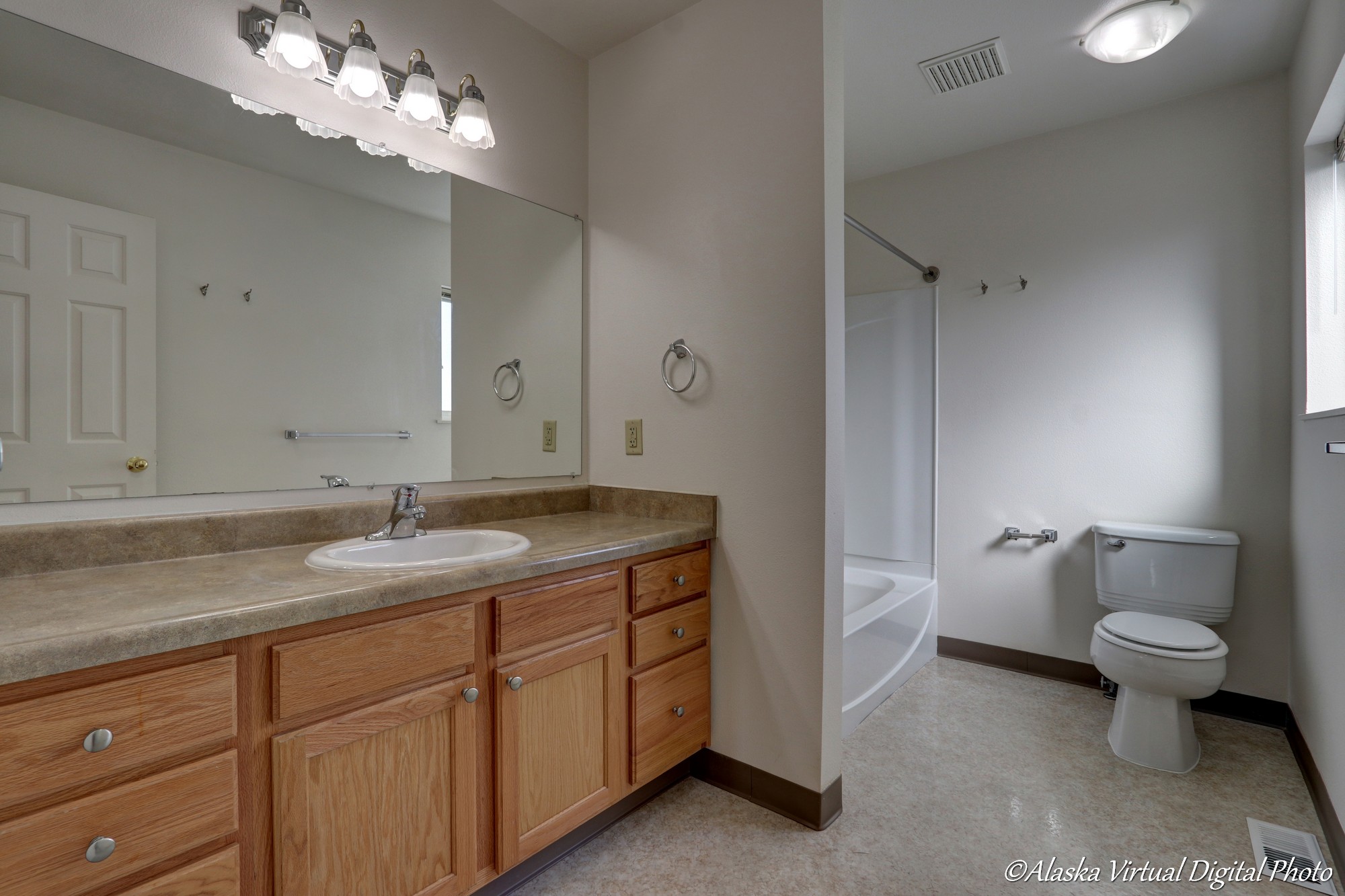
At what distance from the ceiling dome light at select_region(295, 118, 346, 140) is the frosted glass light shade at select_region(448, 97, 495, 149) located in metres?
0.30

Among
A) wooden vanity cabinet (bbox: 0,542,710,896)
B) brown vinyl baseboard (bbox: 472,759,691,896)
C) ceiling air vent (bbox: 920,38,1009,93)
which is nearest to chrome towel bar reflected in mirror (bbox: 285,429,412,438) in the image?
wooden vanity cabinet (bbox: 0,542,710,896)

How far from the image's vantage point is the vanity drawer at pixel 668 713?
67.2 inches

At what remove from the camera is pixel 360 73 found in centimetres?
153

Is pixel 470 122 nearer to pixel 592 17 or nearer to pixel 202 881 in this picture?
pixel 592 17

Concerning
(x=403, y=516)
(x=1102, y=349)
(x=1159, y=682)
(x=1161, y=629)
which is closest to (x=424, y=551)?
(x=403, y=516)

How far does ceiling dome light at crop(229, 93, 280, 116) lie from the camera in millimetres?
1456

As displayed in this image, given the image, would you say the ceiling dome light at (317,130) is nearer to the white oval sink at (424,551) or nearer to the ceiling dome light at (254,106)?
the ceiling dome light at (254,106)

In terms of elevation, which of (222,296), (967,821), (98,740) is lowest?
(967,821)

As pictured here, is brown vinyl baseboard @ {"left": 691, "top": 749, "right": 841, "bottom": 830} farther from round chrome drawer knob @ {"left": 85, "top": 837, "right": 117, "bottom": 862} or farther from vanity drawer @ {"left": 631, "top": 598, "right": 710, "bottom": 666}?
round chrome drawer knob @ {"left": 85, "top": 837, "right": 117, "bottom": 862}

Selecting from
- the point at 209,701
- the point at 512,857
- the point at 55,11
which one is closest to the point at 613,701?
the point at 512,857

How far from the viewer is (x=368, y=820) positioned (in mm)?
1158

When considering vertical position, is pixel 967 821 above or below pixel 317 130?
below

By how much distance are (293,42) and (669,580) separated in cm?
161

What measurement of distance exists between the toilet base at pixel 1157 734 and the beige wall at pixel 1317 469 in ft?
1.01
